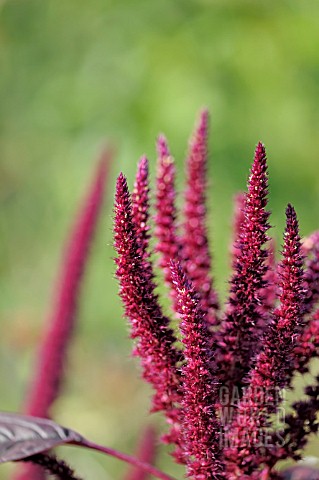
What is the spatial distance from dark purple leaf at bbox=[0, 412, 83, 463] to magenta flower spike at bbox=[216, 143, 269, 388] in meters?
0.33

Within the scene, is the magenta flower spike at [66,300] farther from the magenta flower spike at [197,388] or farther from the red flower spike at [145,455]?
the magenta flower spike at [197,388]

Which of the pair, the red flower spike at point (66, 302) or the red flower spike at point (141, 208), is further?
the red flower spike at point (66, 302)

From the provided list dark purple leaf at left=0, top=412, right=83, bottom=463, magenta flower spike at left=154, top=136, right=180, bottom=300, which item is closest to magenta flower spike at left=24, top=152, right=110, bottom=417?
dark purple leaf at left=0, top=412, right=83, bottom=463

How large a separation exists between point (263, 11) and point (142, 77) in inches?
40.1

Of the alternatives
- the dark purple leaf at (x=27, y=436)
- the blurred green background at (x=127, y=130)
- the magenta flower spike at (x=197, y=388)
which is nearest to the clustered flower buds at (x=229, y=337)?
the magenta flower spike at (x=197, y=388)

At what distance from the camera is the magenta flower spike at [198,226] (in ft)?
5.53

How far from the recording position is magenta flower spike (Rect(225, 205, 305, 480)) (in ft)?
4.51

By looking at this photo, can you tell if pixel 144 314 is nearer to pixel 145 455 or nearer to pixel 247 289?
pixel 247 289

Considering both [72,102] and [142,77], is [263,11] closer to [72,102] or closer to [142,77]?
[142,77]

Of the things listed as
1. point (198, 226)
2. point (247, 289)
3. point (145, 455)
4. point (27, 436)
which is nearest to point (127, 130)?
point (145, 455)

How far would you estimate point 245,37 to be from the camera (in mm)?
6332

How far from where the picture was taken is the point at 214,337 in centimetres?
154

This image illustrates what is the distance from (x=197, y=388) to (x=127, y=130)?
5370 millimetres

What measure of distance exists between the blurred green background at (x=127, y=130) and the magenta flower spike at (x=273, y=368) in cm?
318
